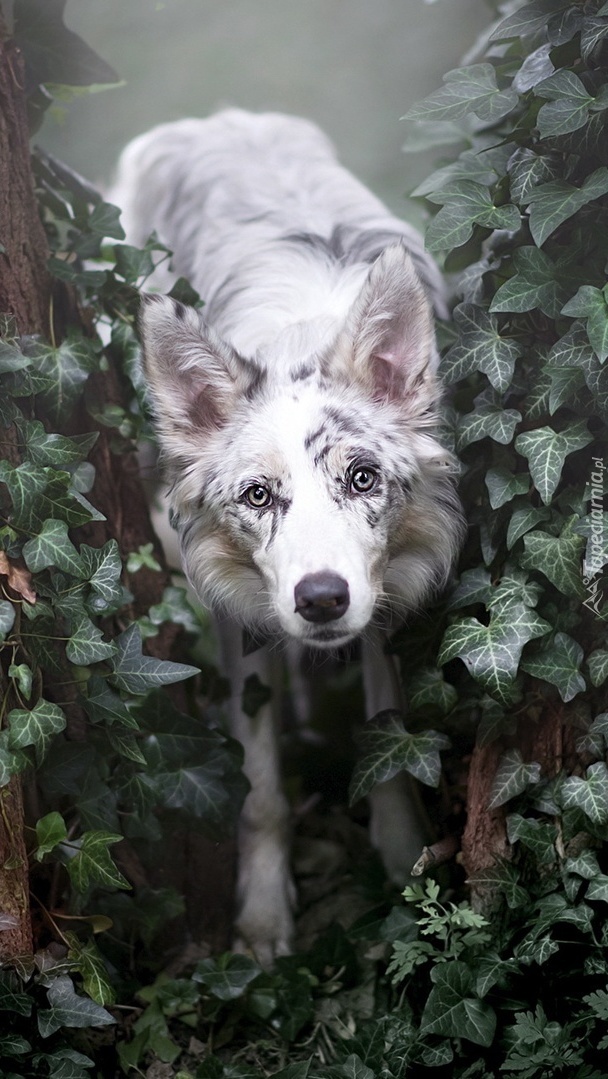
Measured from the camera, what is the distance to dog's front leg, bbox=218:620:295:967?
3.14 m

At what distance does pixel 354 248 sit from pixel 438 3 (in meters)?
1.09

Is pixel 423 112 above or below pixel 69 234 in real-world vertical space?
above

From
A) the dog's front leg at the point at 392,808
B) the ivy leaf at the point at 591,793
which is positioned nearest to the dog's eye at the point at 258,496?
the dog's front leg at the point at 392,808

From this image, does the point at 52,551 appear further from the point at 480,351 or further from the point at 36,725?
the point at 480,351

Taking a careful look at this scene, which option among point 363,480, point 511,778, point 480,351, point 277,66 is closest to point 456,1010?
point 511,778

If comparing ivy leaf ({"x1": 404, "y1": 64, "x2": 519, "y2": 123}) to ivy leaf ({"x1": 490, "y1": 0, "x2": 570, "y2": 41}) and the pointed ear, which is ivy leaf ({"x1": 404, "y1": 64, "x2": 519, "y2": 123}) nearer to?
ivy leaf ({"x1": 490, "y1": 0, "x2": 570, "y2": 41})

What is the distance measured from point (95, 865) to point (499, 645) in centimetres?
110

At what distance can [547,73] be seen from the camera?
2.41 metres

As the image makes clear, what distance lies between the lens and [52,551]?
2.34 meters

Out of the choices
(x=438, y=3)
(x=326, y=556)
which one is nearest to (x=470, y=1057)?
(x=326, y=556)

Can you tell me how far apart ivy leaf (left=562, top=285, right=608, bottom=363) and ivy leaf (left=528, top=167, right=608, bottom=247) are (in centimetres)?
17

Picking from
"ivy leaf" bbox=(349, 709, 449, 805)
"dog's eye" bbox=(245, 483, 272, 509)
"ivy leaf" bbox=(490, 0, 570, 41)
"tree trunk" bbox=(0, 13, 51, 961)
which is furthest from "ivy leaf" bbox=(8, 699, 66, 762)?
"ivy leaf" bbox=(490, 0, 570, 41)

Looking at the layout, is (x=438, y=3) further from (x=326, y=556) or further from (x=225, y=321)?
(x=326, y=556)

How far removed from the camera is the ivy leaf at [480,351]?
8.18 ft
